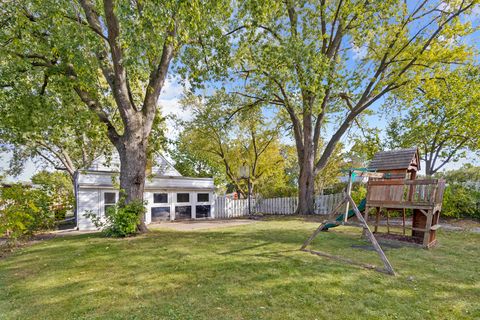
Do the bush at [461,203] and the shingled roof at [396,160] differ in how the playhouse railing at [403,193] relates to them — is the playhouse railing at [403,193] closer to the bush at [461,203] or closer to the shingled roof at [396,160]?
the shingled roof at [396,160]

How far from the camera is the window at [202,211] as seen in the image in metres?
14.6

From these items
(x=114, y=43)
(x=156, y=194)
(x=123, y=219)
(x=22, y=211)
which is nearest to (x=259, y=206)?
(x=156, y=194)

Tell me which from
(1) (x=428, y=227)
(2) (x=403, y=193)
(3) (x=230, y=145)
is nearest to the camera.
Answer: (1) (x=428, y=227)

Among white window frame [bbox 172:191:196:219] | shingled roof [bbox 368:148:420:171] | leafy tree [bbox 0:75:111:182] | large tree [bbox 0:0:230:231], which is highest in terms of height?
large tree [bbox 0:0:230:231]

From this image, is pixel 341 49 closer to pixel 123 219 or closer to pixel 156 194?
pixel 156 194

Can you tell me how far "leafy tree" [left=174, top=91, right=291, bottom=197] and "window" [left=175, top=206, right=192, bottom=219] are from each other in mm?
4890

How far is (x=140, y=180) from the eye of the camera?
736cm

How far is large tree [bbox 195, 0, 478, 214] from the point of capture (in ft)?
28.7

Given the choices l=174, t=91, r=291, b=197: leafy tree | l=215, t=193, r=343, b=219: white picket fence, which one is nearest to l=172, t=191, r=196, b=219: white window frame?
l=215, t=193, r=343, b=219: white picket fence

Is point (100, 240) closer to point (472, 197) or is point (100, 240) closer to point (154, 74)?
point (154, 74)

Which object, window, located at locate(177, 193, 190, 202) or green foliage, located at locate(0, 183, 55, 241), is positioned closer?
green foliage, located at locate(0, 183, 55, 241)

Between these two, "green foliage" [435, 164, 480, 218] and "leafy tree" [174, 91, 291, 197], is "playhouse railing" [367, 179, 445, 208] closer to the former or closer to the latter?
"green foliage" [435, 164, 480, 218]

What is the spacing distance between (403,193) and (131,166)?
25.3ft

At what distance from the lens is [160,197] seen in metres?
12.9
